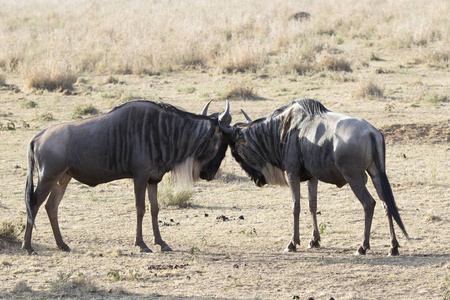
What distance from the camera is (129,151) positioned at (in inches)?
282

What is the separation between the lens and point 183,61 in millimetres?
21000

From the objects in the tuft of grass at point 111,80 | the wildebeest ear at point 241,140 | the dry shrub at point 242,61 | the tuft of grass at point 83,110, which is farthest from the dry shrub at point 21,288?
the dry shrub at point 242,61

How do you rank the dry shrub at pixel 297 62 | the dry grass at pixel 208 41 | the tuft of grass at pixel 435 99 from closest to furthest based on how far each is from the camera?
the tuft of grass at pixel 435 99 → the dry shrub at pixel 297 62 → the dry grass at pixel 208 41

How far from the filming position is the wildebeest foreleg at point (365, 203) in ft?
22.4

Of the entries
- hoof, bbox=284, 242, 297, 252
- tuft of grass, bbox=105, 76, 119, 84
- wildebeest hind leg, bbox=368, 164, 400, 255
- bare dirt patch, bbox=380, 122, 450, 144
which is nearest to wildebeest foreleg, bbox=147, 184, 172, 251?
hoof, bbox=284, 242, 297, 252

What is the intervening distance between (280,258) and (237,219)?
1679 mm

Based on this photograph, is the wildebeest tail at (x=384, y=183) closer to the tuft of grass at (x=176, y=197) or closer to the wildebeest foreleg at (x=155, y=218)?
the wildebeest foreleg at (x=155, y=218)

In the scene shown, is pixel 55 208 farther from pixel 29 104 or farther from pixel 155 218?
pixel 29 104

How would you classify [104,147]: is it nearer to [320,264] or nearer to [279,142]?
[279,142]

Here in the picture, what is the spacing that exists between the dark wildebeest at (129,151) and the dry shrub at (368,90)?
28.4 feet

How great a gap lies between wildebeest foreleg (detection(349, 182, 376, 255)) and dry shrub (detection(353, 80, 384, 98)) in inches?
350

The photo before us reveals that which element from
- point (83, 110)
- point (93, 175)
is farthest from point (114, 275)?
point (83, 110)

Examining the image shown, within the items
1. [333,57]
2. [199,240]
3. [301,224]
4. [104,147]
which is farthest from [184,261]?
[333,57]

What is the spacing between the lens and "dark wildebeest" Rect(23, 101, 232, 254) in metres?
7.08
